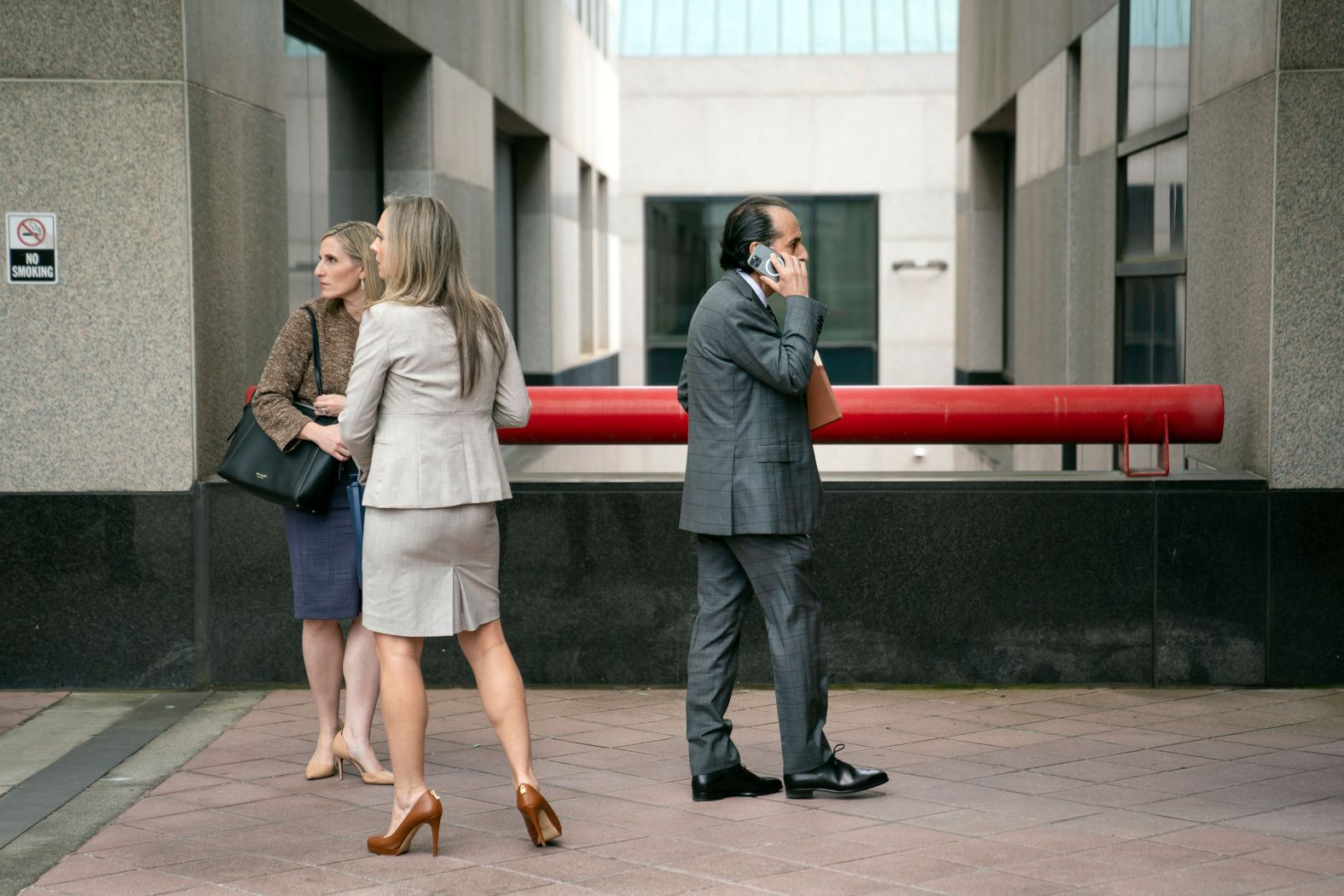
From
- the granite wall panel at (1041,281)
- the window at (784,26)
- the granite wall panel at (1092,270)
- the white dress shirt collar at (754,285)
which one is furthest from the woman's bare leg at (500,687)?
the window at (784,26)

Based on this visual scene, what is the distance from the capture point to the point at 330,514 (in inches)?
211

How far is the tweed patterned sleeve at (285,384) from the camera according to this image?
5.26 metres

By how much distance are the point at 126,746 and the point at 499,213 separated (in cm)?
1260

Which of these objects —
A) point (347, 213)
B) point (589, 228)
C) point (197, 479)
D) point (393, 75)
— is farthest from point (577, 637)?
point (589, 228)

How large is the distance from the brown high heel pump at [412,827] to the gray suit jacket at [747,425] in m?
1.19

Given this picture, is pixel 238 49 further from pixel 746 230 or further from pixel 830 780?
pixel 830 780

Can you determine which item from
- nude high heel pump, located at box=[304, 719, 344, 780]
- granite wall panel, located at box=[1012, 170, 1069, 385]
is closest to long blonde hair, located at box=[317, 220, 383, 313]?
nude high heel pump, located at box=[304, 719, 344, 780]

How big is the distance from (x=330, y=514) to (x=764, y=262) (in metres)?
1.69

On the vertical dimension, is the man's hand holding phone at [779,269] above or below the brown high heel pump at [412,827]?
above

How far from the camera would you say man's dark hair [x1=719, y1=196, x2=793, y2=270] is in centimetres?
500

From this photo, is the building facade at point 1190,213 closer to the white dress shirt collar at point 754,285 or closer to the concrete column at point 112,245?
the white dress shirt collar at point 754,285

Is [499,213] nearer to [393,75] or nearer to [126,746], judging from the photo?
[393,75]

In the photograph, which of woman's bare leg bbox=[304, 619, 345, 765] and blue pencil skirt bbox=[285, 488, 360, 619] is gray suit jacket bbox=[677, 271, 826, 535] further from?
woman's bare leg bbox=[304, 619, 345, 765]

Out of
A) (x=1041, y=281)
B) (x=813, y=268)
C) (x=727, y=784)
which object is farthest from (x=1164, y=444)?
(x=813, y=268)
